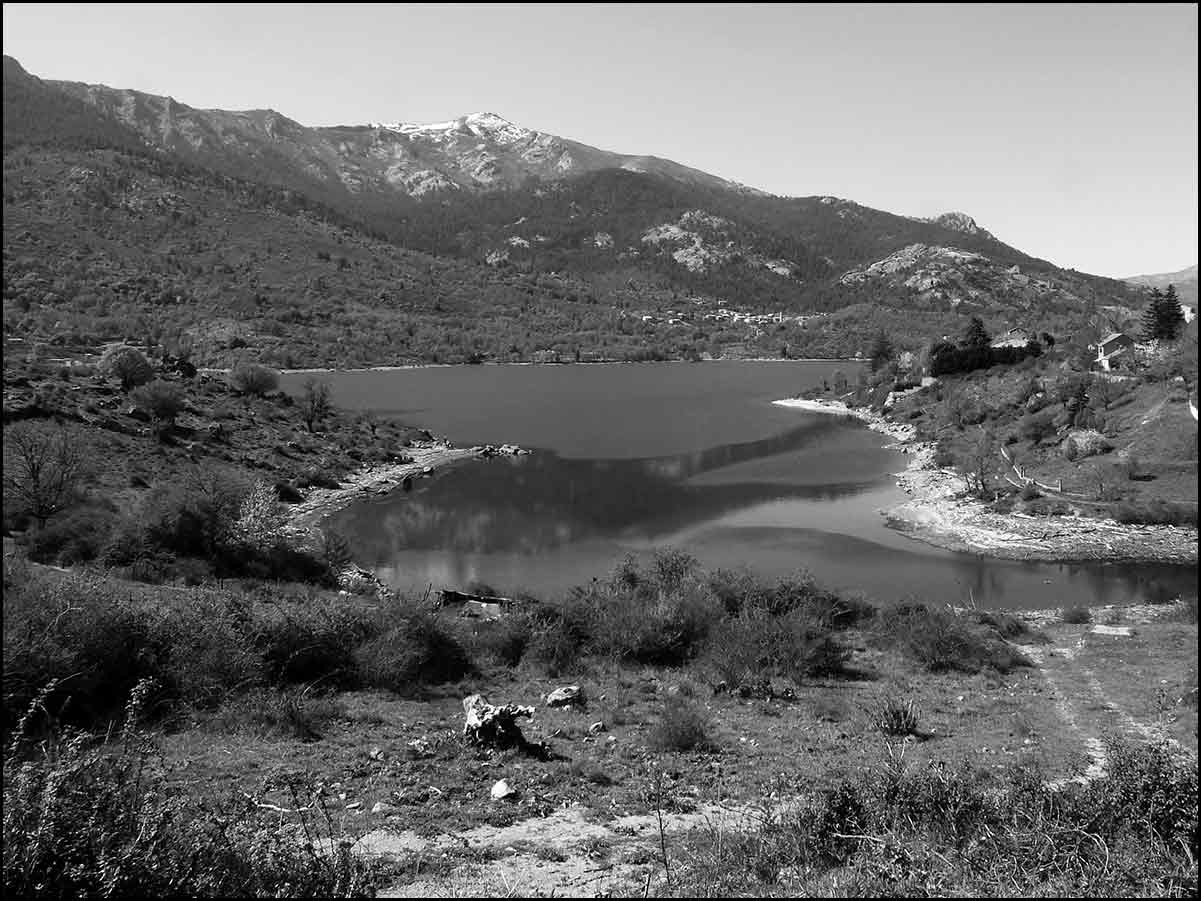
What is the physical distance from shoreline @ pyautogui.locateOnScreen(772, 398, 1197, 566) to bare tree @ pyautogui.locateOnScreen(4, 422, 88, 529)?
2877 centimetres

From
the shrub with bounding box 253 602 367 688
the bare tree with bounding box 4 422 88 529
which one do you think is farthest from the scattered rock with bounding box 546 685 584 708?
the bare tree with bounding box 4 422 88 529

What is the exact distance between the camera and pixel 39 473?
2198cm

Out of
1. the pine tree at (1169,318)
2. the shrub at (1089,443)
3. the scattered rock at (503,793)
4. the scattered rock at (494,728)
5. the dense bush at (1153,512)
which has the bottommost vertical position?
the scattered rock at (494,728)

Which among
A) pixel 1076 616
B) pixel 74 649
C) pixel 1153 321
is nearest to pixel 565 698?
pixel 74 649

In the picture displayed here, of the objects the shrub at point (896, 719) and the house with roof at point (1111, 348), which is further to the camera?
the house with roof at point (1111, 348)

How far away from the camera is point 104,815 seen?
4469mm

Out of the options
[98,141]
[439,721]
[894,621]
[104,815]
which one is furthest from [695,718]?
[98,141]

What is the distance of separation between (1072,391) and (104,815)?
46018 millimetres

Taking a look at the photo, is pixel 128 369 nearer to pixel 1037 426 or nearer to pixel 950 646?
pixel 950 646

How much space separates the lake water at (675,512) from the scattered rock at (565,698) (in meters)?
9.80

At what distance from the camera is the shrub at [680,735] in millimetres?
9727

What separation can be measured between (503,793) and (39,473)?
21066 millimetres

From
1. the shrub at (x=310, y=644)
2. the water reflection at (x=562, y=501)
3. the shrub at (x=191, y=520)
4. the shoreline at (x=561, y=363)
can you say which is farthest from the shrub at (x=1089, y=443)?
the shoreline at (x=561, y=363)

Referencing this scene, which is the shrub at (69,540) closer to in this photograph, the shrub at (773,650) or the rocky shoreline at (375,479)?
the rocky shoreline at (375,479)
